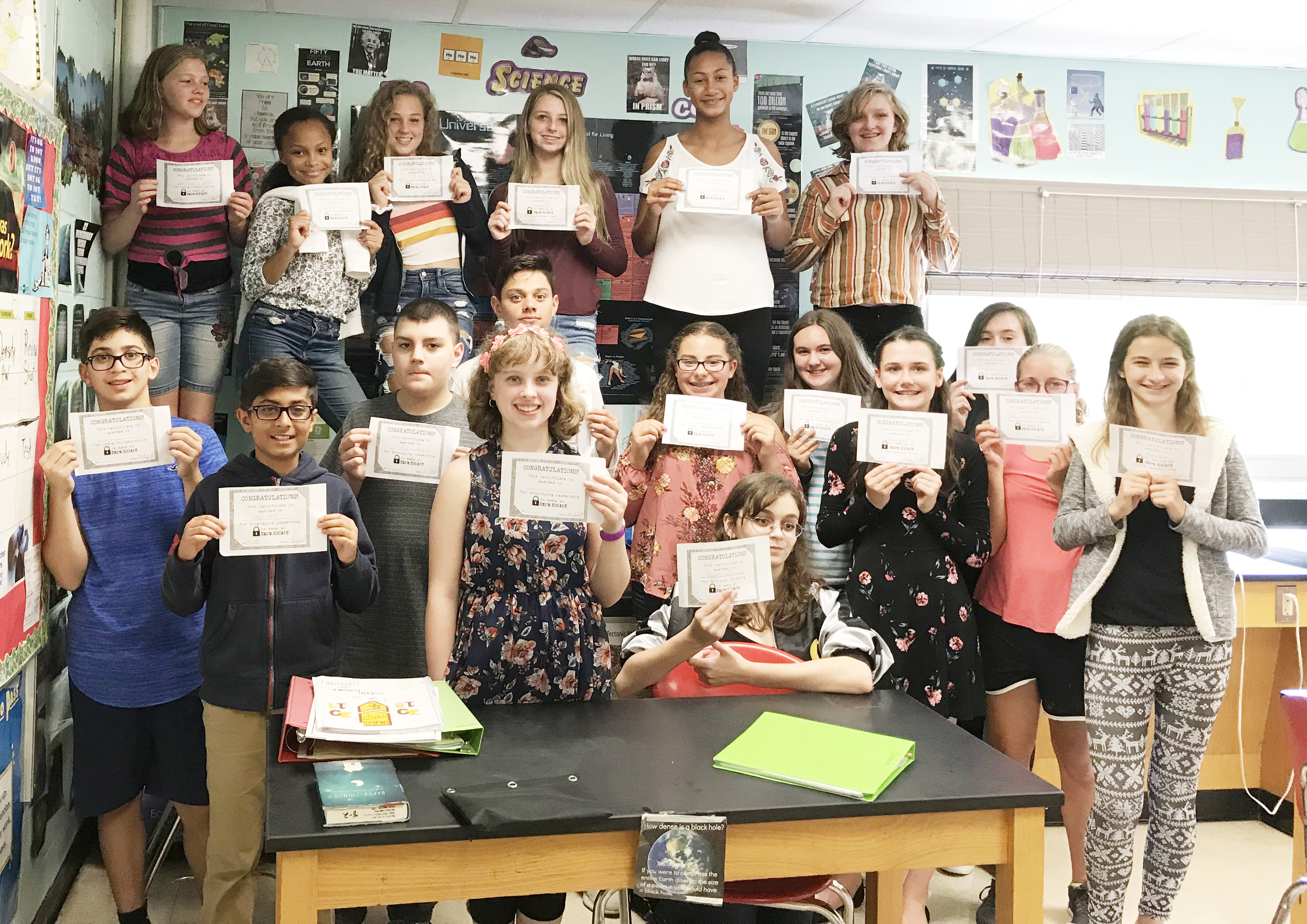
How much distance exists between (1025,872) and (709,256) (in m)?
2.45

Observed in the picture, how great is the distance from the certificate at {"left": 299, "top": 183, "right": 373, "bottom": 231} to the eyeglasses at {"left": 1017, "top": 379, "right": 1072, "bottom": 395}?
7.07 feet

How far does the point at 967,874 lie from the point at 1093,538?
130cm

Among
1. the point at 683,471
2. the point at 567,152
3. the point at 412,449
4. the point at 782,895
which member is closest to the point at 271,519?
the point at 412,449

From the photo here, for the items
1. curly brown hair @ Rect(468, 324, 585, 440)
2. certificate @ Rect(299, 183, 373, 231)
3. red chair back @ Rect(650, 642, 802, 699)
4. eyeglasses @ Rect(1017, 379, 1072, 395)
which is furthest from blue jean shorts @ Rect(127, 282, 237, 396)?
eyeglasses @ Rect(1017, 379, 1072, 395)

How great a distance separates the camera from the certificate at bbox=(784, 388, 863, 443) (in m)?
3.24

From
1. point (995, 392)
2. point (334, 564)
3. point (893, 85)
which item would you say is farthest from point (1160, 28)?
point (334, 564)

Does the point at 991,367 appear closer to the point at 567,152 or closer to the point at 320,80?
the point at 567,152

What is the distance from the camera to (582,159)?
374 cm

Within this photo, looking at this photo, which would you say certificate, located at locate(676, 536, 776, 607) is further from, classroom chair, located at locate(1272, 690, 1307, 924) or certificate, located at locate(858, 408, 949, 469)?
classroom chair, located at locate(1272, 690, 1307, 924)

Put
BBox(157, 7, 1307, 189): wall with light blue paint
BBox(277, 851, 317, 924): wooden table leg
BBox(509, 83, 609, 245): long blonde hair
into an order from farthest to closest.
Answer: BBox(157, 7, 1307, 189): wall with light blue paint, BBox(509, 83, 609, 245): long blonde hair, BBox(277, 851, 317, 924): wooden table leg

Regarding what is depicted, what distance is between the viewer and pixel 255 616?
8.29 ft

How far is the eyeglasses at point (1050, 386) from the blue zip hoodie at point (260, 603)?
1.99 metres

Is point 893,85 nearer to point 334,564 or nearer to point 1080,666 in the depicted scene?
point 1080,666

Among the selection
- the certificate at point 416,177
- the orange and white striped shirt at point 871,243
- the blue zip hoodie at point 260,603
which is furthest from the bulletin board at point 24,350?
the orange and white striped shirt at point 871,243
